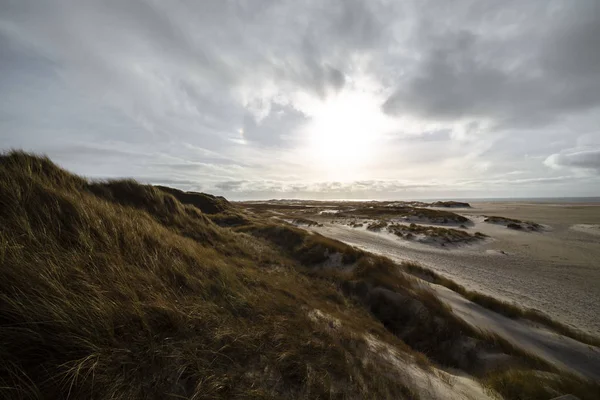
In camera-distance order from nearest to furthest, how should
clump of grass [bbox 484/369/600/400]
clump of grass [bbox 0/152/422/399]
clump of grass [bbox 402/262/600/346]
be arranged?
clump of grass [bbox 0/152/422/399] < clump of grass [bbox 484/369/600/400] < clump of grass [bbox 402/262/600/346]

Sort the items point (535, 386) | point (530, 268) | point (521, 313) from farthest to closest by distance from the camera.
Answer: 1. point (530, 268)
2. point (521, 313)
3. point (535, 386)

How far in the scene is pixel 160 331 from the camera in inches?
126

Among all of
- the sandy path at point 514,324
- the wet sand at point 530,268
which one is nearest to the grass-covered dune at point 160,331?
the sandy path at point 514,324

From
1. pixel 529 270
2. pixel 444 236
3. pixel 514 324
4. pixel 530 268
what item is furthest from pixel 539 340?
pixel 444 236

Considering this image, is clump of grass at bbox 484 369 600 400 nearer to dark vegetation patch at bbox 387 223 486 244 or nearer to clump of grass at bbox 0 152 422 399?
clump of grass at bbox 0 152 422 399

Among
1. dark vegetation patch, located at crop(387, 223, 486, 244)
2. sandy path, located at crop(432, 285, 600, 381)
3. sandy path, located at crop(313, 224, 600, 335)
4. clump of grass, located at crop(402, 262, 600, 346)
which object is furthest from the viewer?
dark vegetation patch, located at crop(387, 223, 486, 244)

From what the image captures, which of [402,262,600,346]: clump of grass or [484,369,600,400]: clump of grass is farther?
[402,262,600,346]: clump of grass

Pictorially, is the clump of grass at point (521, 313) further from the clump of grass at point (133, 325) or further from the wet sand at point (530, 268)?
the clump of grass at point (133, 325)

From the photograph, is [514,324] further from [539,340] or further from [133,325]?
[133,325]

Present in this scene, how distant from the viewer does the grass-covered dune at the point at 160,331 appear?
2.50 metres

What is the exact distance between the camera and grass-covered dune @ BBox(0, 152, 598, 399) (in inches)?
98.3

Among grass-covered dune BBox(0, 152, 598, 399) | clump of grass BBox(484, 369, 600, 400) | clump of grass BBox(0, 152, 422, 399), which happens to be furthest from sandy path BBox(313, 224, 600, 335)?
clump of grass BBox(0, 152, 422, 399)

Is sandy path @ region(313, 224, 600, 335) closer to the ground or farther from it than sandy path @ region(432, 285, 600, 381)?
closer to the ground

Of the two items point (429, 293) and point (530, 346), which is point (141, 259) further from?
point (530, 346)
